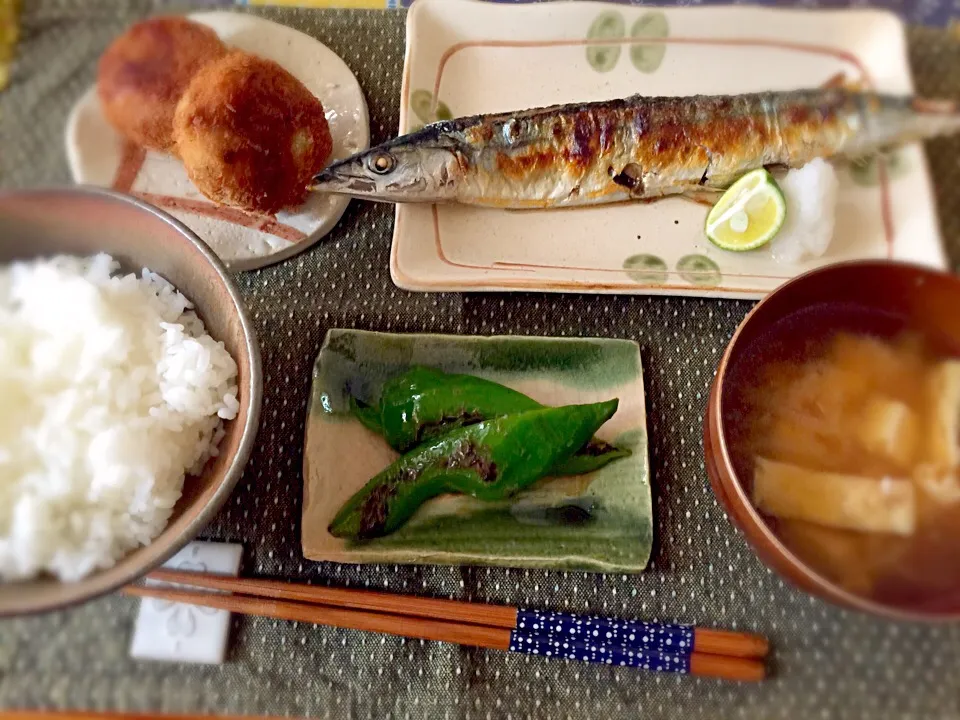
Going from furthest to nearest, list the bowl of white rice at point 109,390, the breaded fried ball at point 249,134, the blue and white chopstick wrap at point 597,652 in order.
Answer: the breaded fried ball at point 249,134 < the blue and white chopstick wrap at point 597,652 < the bowl of white rice at point 109,390

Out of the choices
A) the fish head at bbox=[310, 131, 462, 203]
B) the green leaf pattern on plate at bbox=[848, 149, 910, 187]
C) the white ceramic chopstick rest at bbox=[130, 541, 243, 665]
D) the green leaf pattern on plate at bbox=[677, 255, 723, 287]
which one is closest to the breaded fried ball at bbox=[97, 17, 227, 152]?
the fish head at bbox=[310, 131, 462, 203]

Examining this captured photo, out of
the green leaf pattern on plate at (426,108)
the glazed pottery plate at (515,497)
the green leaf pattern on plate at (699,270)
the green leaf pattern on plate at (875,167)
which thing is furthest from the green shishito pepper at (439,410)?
the green leaf pattern on plate at (875,167)

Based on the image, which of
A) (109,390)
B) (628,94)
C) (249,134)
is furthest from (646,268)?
(109,390)

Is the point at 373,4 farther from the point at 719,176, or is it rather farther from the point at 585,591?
the point at 585,591

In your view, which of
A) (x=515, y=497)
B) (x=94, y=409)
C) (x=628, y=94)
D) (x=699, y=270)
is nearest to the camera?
(x=94, y=409)

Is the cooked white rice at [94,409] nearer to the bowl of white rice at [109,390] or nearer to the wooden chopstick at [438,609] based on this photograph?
the bowl of white rice at [109,390]

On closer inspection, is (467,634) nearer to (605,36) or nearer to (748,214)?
(748,214)

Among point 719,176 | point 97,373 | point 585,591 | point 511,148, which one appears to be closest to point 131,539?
point 97,373
